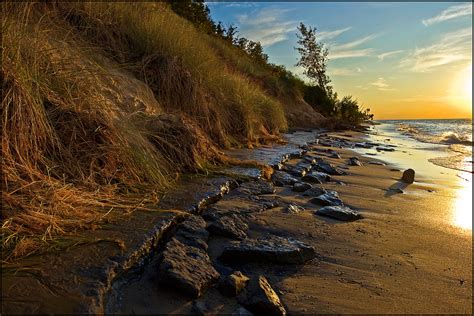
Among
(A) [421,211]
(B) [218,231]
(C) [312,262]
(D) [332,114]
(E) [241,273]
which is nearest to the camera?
(E) [241,273]

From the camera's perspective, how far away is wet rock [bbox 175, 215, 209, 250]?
1.82m

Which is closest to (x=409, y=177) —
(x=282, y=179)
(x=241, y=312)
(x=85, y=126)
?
(x=282, y=179)

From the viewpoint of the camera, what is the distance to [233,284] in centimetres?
144

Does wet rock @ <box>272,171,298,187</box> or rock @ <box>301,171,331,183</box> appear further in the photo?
rock @ <box>301,171,331,183</box>

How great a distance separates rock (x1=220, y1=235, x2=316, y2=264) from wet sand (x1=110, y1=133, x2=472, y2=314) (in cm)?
4

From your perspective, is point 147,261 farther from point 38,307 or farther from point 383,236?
point 383,236

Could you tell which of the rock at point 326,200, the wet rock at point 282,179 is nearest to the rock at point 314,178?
the wet rock at point 282,179

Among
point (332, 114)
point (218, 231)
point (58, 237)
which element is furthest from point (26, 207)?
point (332, 114)

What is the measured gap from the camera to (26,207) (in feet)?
5.46

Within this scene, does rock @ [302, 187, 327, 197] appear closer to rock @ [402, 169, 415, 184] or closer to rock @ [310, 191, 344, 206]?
rock @ [310, 191, 344, 206]

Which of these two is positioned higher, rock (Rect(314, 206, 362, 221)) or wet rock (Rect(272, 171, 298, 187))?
wet rock (Rect(272, 171, 298, 187))

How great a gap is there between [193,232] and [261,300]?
68cm

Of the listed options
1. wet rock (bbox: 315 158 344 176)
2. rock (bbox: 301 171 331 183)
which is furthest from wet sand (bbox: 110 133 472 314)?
wet rock (bbox: 315 158 344 176)

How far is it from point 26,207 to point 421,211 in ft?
9.46
